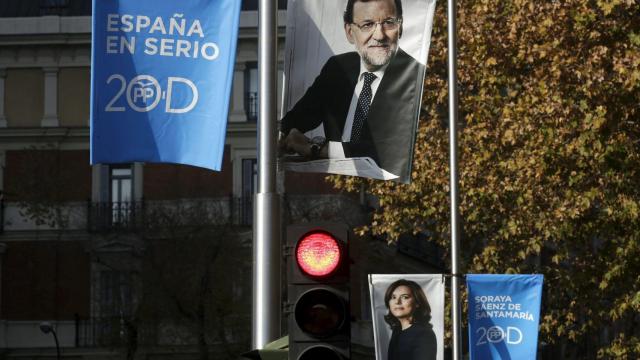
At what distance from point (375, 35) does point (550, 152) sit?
11500mm

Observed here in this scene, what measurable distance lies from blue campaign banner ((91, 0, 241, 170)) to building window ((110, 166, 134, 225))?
1441 inches

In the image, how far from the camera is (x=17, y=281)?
157 ft

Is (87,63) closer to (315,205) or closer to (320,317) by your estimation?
(315,205)

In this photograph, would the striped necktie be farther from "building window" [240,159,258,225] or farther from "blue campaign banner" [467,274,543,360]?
"building window" [240,159,258,225]

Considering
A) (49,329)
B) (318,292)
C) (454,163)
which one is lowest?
(49,329)

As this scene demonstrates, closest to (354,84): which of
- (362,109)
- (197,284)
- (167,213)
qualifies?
(362,109)

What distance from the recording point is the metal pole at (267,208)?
32.8ft

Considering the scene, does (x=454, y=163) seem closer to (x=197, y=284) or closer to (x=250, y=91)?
(x=197, y=284)

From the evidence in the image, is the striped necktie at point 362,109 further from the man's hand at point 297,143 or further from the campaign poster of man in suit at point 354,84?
the man's hand at point 297,143

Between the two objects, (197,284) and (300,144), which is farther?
(197,284)

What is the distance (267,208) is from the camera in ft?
33.6

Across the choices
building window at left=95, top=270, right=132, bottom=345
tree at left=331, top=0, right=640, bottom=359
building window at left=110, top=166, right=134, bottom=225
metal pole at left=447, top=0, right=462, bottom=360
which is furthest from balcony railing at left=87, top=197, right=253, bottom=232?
metal pole at left=447, top=0, right=462, bottom=360

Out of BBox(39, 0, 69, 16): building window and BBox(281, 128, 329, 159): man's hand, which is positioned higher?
BBox(39, 0, 69, 16): building window

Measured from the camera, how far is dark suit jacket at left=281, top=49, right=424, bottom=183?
35.6ft
